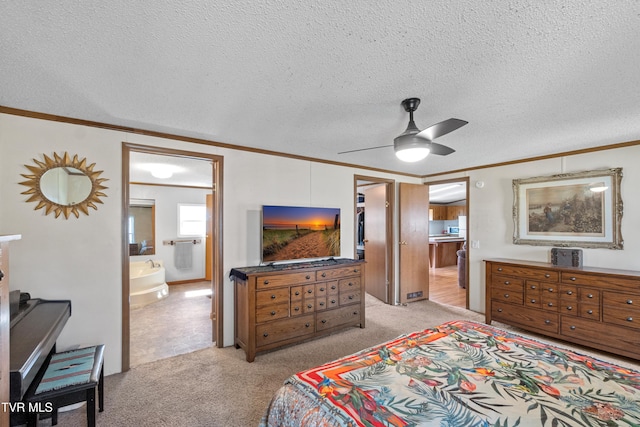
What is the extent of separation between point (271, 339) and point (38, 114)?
2.85 meters

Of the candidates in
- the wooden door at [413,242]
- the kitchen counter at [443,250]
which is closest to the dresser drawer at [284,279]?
the wooden door at [413,242]

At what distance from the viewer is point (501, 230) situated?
13.7 feet

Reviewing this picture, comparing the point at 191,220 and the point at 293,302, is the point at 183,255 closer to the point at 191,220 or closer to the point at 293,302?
the point at 191,220

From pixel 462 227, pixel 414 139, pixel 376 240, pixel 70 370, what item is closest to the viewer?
pixel 70 370

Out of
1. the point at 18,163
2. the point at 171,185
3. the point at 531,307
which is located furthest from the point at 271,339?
the point at 171,185

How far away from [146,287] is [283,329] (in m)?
3.21

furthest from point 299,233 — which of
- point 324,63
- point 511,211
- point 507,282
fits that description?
point 511,211

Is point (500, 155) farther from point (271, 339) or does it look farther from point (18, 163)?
point (18, 163)

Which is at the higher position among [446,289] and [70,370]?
[70,370]

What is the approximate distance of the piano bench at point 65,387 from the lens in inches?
65.0

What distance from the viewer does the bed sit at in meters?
1.06

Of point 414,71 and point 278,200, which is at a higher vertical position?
Result: point 414,71

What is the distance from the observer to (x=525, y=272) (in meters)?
3.44

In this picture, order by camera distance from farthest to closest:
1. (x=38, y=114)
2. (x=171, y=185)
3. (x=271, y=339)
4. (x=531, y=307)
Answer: (x=171, y=185) → (x=531, y=307) → (x=271, y=339) → (x=38, y=114)
